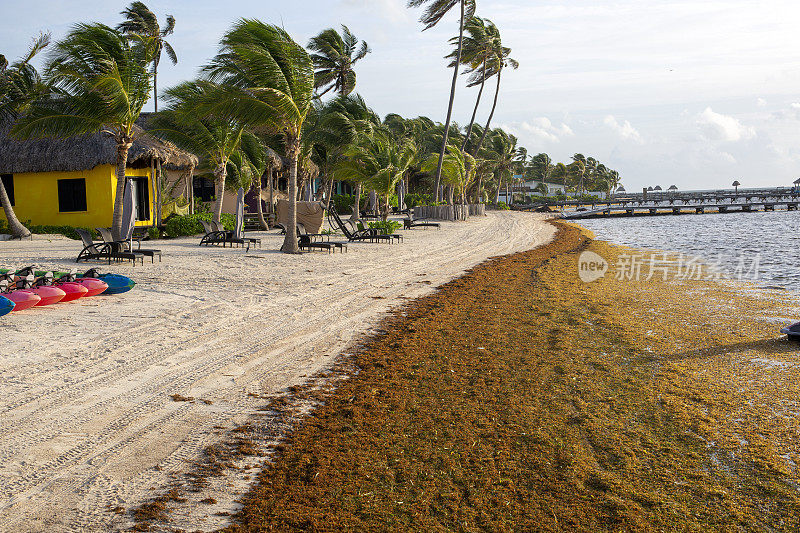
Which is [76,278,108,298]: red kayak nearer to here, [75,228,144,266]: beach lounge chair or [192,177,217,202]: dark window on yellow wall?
[75,228,144,266]: beach lounge chair

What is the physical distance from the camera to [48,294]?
7.45m

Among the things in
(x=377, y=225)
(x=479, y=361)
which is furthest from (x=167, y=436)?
(x=377, y=225)

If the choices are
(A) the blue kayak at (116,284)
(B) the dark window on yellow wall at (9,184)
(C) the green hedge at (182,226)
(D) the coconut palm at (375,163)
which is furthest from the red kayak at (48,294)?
(B) the dark window on yellow wall at (9,184)

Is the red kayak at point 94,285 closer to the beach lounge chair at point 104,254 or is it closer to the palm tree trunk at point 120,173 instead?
the beach lounge chair at point 104,254

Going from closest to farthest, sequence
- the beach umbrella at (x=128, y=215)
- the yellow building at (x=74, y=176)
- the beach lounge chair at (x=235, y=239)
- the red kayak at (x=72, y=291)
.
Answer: the red kayak at (x=72, y=291) → the beach umbrella at (x=128, y=215) → the beach lounge chair at (x=235, y=239) → the yellow building at (x=74, y=176)

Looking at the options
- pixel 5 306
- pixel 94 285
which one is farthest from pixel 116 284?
pixel 5 306

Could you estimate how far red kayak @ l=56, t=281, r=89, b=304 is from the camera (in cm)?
780

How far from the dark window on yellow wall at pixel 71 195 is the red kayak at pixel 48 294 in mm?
14059

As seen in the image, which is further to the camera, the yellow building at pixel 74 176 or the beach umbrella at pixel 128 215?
the yellow building at pixel 74 176

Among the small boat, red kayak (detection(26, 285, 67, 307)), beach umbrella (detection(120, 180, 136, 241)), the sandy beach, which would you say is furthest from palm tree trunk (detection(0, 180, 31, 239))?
the small boat

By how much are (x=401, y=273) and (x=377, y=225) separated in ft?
30.1

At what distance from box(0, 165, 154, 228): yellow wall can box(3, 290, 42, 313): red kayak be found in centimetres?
1340

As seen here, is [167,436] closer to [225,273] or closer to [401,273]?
[225,273]

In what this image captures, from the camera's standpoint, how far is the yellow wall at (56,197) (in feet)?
64.7
